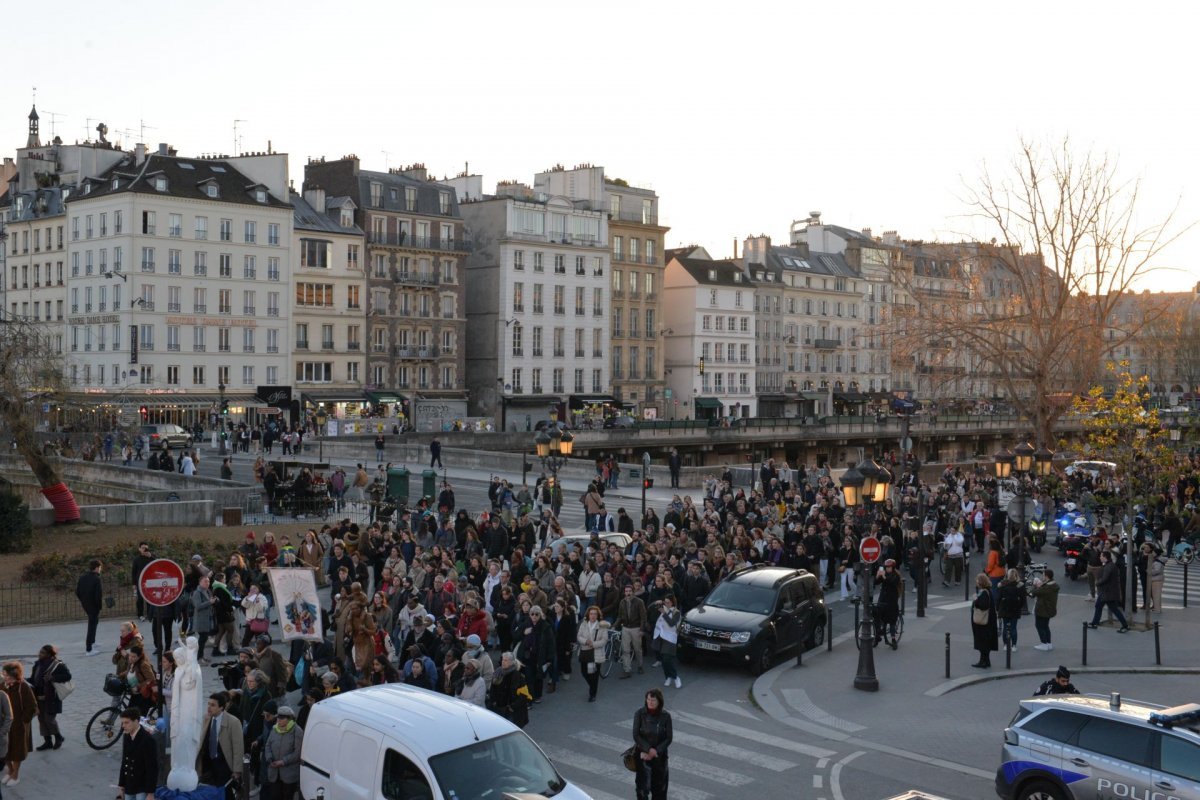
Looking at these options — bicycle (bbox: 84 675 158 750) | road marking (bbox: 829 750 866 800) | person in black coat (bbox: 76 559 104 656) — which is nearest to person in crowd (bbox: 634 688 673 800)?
road marking (bbox: 829 750 866 800)

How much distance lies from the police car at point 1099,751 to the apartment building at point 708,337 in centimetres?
8289

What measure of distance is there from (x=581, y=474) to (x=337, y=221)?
115 ft

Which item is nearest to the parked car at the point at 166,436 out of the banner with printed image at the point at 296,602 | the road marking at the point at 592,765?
the banner with printed image at the point at 296,602

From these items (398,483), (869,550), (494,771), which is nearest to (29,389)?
(398,483)

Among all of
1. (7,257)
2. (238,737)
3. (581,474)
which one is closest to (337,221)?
(7,257)

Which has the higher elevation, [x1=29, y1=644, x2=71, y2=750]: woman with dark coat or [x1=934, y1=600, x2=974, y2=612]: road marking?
[x1=29, y1=644, x2=71, y2=750]: woman with dark coat

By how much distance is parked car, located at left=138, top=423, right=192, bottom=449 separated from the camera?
54.6 m

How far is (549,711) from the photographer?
16.7 m

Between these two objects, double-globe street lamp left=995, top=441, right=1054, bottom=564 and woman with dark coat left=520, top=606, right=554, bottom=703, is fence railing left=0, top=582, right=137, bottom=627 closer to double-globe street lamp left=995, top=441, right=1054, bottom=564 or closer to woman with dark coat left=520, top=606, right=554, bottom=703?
woman with dark coat left=520, top=606, right=554, bottom=703

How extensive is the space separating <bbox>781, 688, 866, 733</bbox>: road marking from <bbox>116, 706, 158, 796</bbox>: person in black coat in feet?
29.5

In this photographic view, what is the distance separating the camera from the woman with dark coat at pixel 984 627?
18.8 meters

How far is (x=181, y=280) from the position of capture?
70.1 m

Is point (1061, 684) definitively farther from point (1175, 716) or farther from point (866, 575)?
point (866, 575)

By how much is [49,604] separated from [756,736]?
14.9 metres
